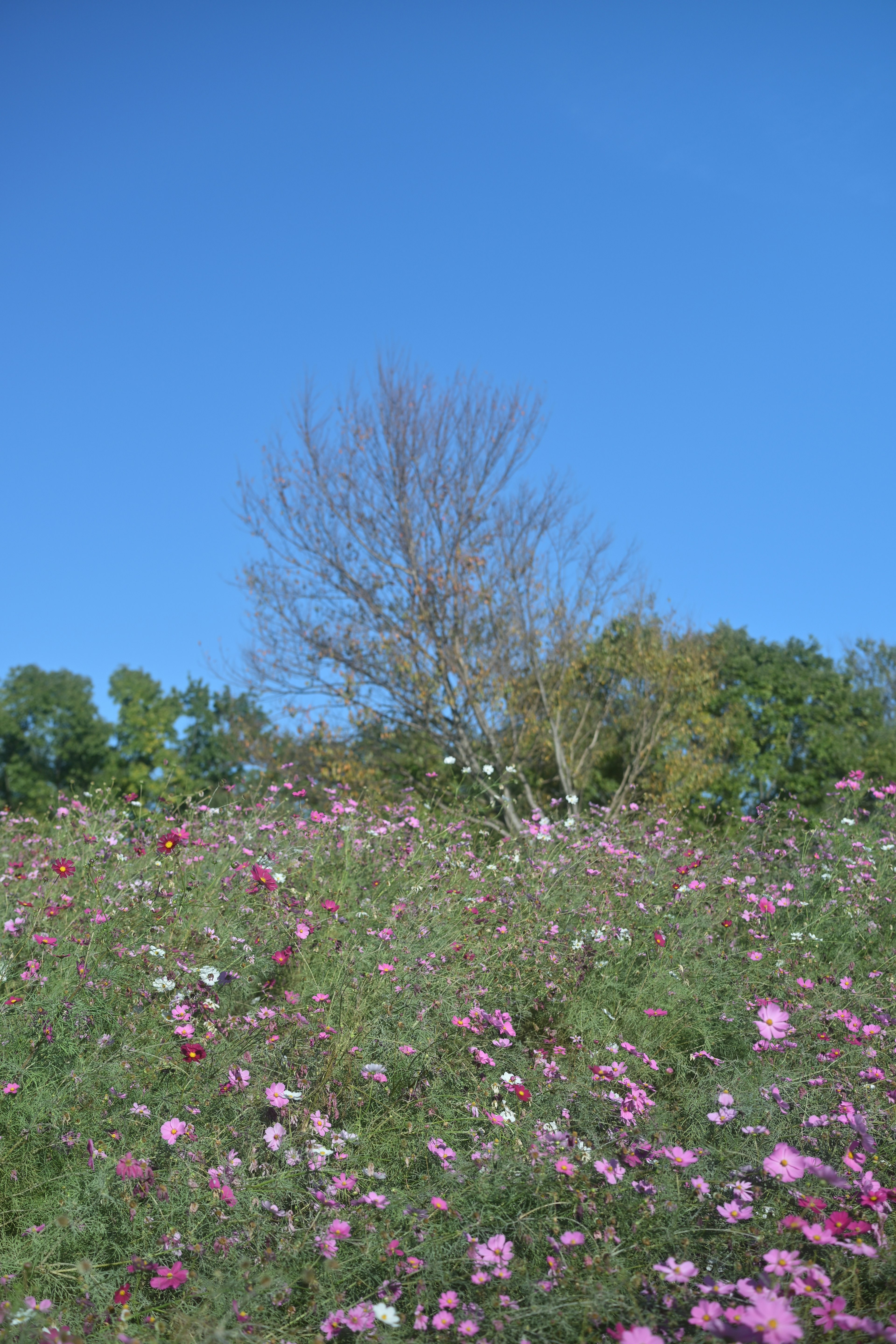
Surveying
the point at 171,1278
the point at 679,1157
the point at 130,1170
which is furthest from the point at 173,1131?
the point at 679,1157

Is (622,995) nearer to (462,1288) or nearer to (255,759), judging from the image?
(462,1288)

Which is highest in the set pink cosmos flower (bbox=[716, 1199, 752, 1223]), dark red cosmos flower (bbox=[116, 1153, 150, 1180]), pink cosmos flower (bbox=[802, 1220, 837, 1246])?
dark red cosmos flower (bbox=[116, 1153, 150, 1180])

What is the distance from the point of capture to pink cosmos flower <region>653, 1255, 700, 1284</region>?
84.0 inches

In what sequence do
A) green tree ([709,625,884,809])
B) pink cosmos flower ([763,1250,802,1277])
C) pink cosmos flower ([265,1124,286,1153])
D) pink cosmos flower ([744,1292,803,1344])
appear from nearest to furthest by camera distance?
pink cosmos flower ([744,1292,803,1344]) < pink cosmos flower ([763,1250,802,1277]) < pink cosmos flower ([265,1124,286,1153]) < green tree ([709,625,884,809])

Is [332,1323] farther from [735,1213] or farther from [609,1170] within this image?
[735,1213]

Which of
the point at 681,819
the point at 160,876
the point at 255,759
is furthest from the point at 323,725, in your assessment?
the point at 160,876

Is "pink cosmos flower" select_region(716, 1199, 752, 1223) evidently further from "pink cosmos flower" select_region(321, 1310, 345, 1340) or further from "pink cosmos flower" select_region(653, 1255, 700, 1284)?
"pink cosmos flower" select_region(321, 1310, 345, 1340)

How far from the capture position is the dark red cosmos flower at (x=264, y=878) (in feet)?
11.7

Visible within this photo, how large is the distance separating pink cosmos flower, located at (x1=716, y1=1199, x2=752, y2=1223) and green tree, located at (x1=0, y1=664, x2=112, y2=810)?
28943 mm

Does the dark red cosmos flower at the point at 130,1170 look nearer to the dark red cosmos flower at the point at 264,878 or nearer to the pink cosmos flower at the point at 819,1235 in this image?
the dark red cosmos flower at the point at 264,878

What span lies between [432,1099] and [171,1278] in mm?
1017

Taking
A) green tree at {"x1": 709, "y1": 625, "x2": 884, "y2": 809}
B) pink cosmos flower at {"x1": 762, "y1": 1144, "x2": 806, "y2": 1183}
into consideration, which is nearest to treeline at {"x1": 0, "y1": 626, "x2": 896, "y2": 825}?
green tree at {"x1": 709, "y1": 625, "x2": 884, "y2": 809}

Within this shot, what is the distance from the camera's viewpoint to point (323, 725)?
10.9m

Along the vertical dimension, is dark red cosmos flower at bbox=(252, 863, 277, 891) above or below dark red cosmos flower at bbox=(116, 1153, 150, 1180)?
above
